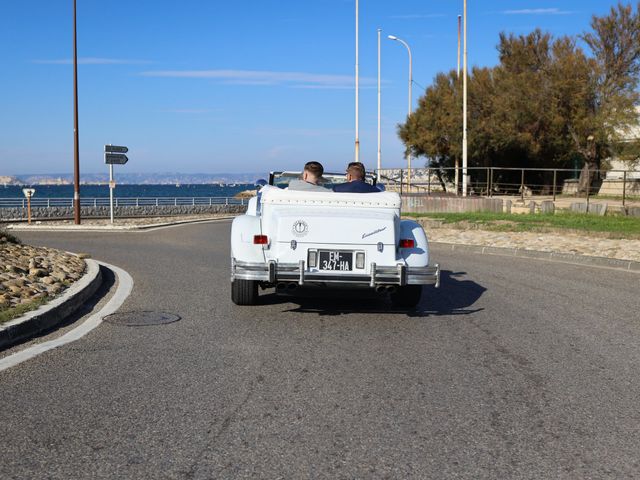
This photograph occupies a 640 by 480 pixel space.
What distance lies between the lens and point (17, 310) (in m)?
7.29

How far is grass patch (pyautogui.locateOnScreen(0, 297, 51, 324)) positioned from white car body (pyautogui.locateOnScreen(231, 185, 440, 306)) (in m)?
2.09

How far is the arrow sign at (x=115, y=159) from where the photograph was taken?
89.1 feet

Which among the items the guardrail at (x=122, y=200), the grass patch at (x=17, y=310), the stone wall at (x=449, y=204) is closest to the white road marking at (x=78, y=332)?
the grass patch at (x=17, y=310)

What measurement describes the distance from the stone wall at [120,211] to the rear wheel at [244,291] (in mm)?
33663

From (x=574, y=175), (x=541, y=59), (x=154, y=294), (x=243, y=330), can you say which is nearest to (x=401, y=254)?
(x=243, y=330)

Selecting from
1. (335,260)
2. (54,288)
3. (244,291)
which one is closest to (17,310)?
(54,288)

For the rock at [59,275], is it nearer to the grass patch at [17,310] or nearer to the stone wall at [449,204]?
the grass patch at [17,310]

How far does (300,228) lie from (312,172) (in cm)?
146

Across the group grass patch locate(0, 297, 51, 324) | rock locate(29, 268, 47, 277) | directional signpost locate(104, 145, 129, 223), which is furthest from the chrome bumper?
directional signpost locate(104, 145, 129, 223)

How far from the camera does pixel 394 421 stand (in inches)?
176

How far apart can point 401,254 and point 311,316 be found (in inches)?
47.0

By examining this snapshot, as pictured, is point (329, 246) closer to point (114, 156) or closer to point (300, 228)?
point (300, 228)

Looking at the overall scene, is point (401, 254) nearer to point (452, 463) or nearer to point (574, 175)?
point (452, 463)

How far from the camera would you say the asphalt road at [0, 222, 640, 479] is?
12.5 ft
